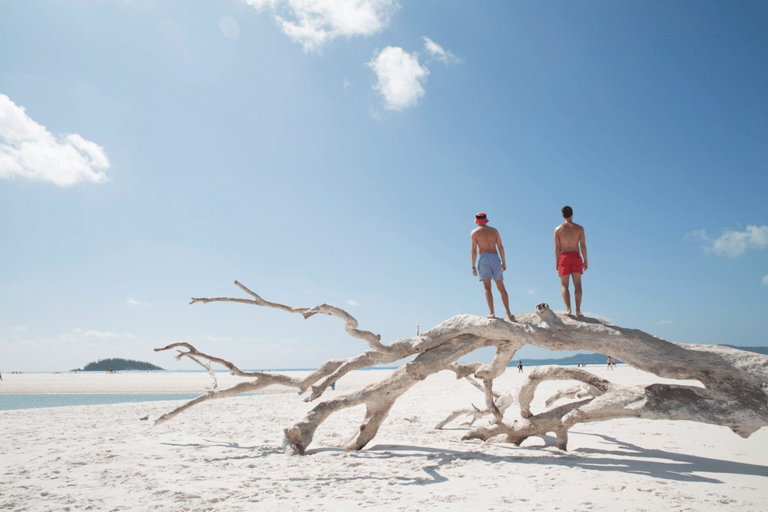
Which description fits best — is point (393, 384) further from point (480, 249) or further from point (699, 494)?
point (699, 494)

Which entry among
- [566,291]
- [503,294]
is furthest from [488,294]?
[566,291]

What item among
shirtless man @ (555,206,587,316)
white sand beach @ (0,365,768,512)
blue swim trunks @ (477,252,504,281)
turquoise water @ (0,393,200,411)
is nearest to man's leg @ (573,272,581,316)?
shirtless man @ (555,206,587,316)

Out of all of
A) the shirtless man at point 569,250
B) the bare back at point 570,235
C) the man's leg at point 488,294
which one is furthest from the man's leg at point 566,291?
the man's leg at point 488,294

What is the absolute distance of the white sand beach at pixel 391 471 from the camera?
4.05m

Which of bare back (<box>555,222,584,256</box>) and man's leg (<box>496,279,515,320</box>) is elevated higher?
bare back (<box>555,222,584,256</box>)

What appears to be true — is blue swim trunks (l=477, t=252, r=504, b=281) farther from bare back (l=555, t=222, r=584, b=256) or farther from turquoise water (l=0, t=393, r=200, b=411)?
turquoise water (l=0, t=393, r=200, b=411)

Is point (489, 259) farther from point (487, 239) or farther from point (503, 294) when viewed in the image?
point (503, 294)

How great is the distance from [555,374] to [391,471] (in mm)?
3742

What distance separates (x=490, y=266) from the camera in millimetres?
6328

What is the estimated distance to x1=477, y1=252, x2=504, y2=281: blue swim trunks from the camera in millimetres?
6311

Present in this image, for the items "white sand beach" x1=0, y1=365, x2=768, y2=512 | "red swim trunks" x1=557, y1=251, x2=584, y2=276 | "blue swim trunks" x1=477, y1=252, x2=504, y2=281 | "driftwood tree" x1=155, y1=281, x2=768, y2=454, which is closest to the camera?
"white sand beach" x1=0, y1=365, x2=768, y2=512

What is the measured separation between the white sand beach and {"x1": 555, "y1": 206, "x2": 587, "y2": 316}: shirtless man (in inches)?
103

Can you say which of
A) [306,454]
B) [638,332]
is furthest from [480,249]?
[306,454]

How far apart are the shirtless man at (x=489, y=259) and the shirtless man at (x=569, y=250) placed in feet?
2.80
